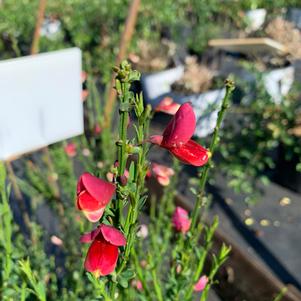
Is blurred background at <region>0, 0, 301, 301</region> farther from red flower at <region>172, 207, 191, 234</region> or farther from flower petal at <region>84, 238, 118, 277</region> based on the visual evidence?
red flower at <region>172, 207, 191, 234</region>

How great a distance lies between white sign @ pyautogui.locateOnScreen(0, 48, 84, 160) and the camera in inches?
41.0

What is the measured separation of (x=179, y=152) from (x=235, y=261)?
935 millimetres

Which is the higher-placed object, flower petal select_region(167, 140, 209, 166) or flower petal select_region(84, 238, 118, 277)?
flower petal select_region(167, 140, 209, 166)

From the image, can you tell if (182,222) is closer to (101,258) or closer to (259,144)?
(101,258)

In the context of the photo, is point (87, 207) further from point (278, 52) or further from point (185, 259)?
point (278, 52)

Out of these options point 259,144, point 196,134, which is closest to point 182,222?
point 259,144

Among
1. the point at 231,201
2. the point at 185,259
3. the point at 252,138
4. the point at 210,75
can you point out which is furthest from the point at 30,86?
the point at 210,75

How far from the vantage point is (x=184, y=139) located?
1.71 feet

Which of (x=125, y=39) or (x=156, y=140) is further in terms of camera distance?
(x=125, y=39)

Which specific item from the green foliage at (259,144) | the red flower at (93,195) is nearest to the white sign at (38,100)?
the red flower at (93,195)

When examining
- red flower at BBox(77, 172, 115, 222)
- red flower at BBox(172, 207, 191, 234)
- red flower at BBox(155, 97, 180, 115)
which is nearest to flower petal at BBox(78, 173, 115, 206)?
red flower at BBox(77, 172, 115, 222)

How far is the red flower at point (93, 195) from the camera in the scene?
48cm

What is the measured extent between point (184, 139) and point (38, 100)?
0.74 meters

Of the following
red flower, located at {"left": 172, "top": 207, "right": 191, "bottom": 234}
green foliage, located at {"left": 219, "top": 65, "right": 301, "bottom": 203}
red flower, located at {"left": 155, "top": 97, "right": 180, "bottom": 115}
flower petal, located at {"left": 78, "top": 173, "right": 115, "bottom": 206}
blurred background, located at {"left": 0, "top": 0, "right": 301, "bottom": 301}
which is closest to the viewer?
flower petal, located at {"left": 78, "top": 173, "right": 115, "bottom": 206}
